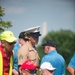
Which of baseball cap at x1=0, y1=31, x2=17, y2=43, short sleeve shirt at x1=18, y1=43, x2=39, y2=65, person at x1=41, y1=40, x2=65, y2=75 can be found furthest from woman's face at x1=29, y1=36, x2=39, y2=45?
person at x1=41, y1=40, x2=65, y2=75

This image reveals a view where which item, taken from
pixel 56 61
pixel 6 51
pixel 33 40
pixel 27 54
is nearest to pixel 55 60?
pixel 56 61

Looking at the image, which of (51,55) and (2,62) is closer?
(2,62)

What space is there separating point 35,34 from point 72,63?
1.47 m

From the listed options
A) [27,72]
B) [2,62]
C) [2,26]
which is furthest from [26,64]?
[2,26]

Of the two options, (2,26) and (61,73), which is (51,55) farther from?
(2,26)

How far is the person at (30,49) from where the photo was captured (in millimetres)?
9453

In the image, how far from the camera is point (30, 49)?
9.62m

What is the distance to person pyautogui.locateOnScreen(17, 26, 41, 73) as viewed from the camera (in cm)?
945

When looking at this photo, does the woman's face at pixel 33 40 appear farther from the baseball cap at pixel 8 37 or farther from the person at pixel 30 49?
the baseball cap at pixel 8 37

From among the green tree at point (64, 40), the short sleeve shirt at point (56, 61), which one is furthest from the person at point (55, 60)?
the green tree at point (64, 40)

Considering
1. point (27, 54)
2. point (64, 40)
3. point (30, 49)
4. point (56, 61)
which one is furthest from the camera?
point (64, 40)

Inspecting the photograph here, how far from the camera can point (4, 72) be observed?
30.5ft

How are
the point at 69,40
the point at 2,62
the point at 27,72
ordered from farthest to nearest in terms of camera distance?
the point at 69,40 < the point at 2,62 < the point at 27,72

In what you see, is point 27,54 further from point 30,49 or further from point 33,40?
point 33,40
